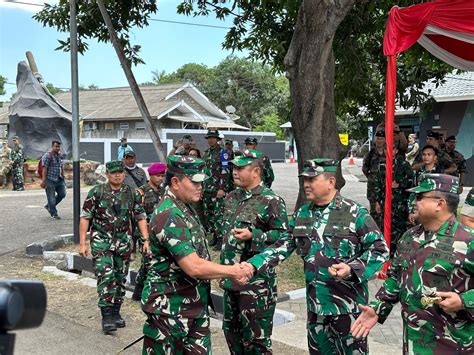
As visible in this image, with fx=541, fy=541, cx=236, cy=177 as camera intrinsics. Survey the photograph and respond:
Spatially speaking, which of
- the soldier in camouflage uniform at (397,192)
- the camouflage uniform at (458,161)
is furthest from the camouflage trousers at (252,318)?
the camouflage uniform at (458,161)

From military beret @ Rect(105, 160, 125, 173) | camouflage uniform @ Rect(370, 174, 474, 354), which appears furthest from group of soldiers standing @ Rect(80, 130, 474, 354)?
military beret @ Rect(105, 160, 125, 173)

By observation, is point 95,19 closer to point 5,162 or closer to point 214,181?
point 214,181

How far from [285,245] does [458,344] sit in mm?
1466

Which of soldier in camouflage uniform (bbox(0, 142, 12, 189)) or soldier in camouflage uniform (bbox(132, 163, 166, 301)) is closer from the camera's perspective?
soldier in camouflage uniform (bbox(132, 163, 166, 301))

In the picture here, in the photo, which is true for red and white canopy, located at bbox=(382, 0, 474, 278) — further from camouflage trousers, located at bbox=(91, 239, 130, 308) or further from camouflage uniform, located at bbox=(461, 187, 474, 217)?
camouflage trousers, located at bbox=(91, 239, 130, 308)

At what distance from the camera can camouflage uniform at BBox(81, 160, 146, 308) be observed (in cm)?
605

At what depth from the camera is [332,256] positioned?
384 centimetres

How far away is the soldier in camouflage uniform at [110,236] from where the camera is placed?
6.04 m

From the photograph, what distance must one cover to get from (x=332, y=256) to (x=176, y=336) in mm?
1215

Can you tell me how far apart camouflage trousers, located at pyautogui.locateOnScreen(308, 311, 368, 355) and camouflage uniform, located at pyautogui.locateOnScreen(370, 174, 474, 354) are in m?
0.54

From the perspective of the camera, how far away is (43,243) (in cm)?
977

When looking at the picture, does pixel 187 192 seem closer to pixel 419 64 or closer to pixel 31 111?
pixel 419 64

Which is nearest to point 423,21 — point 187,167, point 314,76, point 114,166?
point 314,76

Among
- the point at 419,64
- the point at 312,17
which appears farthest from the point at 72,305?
the point at 419,64
